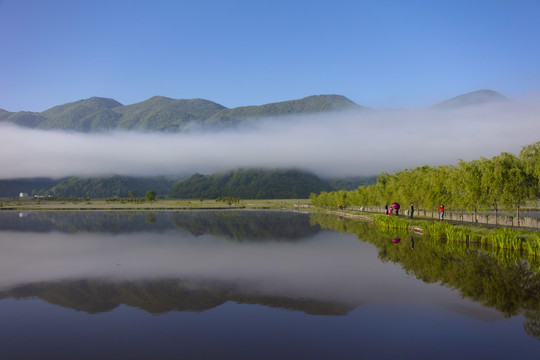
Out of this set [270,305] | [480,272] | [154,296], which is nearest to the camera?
[270,305]

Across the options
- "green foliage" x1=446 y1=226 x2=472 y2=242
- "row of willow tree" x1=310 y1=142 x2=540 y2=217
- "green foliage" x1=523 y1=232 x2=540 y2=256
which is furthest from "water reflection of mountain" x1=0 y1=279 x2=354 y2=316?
"row of willow tree" x1=310 y1=142 x2=540 y2=217

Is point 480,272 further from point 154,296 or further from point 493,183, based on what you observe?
point 493,183

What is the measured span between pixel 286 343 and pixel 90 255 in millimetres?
23817

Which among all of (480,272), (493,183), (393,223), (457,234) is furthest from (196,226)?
(480,272)

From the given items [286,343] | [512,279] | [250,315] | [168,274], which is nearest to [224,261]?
[168,274]

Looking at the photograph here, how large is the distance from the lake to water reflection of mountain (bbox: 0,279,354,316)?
2.2 inches

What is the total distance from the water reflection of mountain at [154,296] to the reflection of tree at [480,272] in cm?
701

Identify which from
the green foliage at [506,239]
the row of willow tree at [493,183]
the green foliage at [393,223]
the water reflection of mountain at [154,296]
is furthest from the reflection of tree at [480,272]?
the green foliage at [393,223]

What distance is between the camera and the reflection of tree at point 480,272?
1742 centimetres

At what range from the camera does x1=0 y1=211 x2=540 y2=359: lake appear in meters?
12.8

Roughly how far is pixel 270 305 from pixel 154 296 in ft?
19.0

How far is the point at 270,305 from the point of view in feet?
56.7

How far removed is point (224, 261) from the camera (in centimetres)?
2825

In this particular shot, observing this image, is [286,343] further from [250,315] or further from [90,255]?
[90,255]
